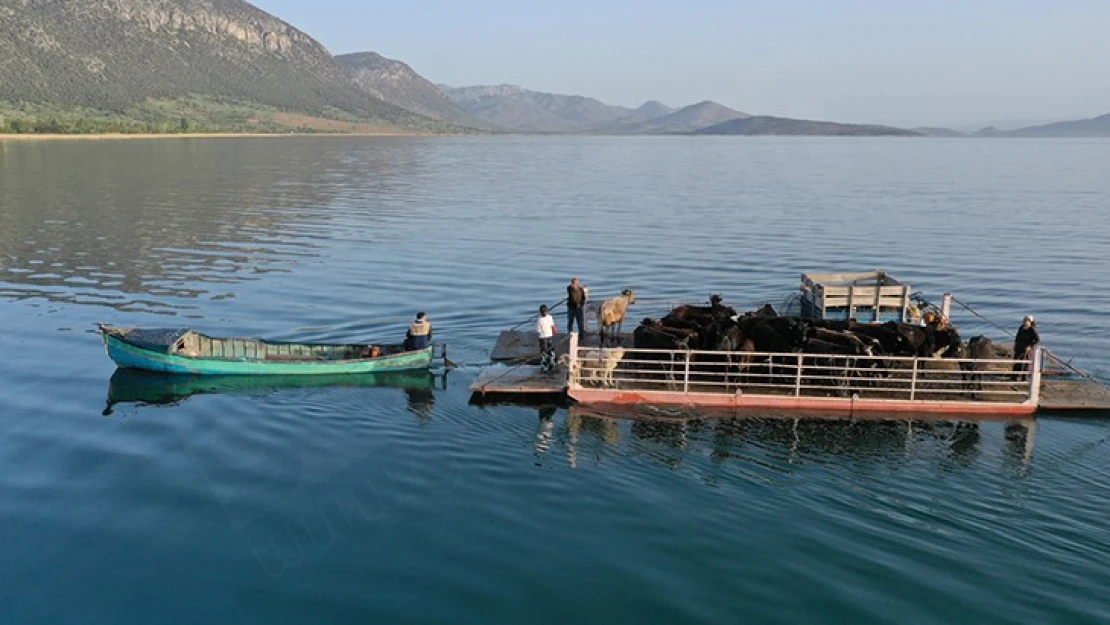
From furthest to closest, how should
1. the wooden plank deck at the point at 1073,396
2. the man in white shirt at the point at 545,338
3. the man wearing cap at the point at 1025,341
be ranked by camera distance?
the man in white shirt at the point at 545,338
the man wearing cap at the point at 1025,341
the wooden plank deck at the point at 1073,396

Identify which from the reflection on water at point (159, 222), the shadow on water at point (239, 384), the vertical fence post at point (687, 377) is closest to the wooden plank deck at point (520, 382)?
the shadow on water at point (239, 384)

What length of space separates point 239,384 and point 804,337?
17114 mm

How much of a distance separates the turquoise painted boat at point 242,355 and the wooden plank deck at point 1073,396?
18.1 metres

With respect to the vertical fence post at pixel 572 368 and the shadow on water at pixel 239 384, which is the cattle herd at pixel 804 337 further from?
the shadow on water at pixel 239 384

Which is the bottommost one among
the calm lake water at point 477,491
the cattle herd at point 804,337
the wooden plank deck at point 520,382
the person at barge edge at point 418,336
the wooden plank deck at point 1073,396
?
the calm lake water at point 477,491

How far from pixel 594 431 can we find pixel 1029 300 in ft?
94.7

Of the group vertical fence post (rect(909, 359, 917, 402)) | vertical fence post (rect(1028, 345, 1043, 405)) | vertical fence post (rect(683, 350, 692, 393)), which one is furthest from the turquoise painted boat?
vertical fence post (rect(1028, 345, 1043, 405))

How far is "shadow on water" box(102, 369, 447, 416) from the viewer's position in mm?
26828

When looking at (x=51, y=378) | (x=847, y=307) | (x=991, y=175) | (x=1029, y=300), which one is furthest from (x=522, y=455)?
(x=991, y=175)

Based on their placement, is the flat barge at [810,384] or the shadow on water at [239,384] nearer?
the flat barge at [810,384]

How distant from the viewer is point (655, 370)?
25.7m

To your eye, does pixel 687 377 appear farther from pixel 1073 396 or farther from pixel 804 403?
pixel 1073 396

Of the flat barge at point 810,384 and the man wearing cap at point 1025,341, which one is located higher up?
the man wearing cap at point 1025,341

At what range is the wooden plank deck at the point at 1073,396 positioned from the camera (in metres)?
24.4
